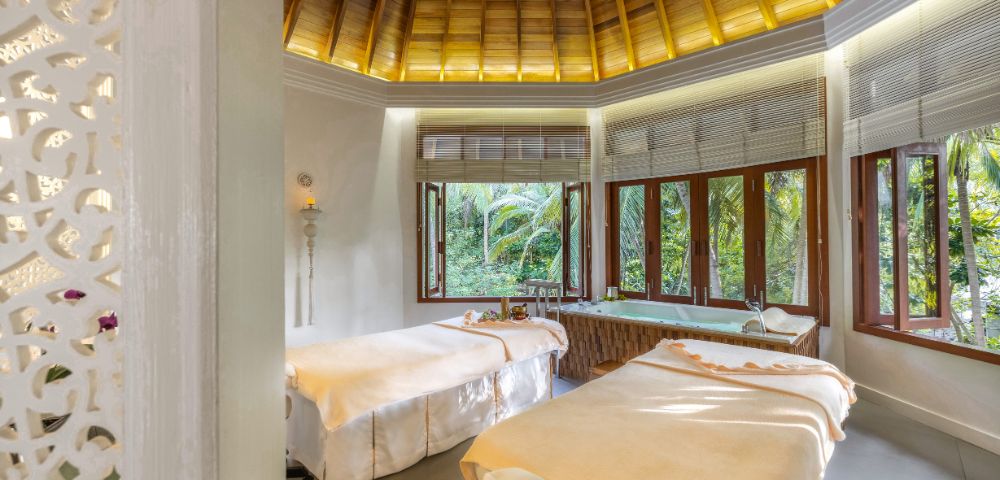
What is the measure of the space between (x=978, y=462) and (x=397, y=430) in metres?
3.10

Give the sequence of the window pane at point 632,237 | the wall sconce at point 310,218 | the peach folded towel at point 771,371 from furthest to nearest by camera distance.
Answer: the window pane at point 632,237 → the wall sconce at point 310,218 → the peach folded towel at point 771,371

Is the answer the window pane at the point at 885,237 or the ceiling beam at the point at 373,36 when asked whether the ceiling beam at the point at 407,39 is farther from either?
the window pane at the point at 885,237

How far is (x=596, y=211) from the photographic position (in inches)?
190

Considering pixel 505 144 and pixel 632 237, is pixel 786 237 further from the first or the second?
pixel 505 144

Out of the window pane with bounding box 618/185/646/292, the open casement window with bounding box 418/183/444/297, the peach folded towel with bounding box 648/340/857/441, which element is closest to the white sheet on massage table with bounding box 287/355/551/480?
the peach folded towel with bounding box 648/340/857/441

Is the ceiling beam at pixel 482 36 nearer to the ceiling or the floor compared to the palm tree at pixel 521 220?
nearer to the ceiling

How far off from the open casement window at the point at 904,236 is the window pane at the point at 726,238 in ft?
2.82

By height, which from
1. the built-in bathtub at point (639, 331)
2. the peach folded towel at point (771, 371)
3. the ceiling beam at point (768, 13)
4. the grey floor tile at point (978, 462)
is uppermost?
the ceiling beam at point (768, 13)

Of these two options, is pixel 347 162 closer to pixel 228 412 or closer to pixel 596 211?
pixel 596 211

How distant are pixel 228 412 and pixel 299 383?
1391 mm

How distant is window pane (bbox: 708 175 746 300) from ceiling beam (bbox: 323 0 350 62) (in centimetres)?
364

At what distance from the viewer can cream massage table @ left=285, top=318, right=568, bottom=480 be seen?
6.97 feet

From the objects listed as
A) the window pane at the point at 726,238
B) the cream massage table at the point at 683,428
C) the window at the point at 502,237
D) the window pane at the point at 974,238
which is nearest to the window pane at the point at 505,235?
the window at the point at 502,237

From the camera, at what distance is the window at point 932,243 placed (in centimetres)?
290
